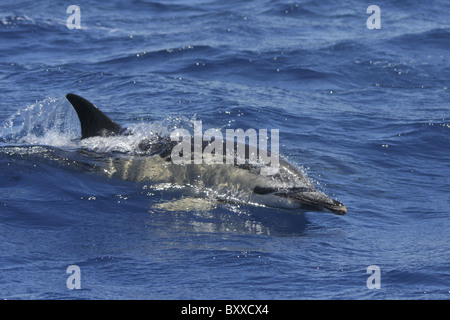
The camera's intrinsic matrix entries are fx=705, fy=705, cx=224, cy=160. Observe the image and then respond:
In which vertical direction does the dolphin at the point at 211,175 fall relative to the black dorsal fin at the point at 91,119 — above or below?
below

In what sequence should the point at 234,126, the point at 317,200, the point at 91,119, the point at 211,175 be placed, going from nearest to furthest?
the point at 317,200 < the point at 211,175 < the point at 91,119 < the point at 234,126

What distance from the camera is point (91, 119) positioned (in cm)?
1154

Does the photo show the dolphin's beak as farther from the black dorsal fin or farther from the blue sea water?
the black dorsal fin

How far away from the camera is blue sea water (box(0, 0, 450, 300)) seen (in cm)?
839

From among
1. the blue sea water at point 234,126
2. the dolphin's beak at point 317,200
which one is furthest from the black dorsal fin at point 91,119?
the dolphin's beak at point 317,200

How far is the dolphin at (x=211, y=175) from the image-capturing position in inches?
406

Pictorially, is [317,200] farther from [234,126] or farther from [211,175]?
[234,126]

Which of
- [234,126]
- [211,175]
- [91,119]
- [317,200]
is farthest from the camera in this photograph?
[234,126]

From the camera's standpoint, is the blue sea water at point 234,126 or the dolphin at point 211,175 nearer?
the blue sea water at point 234,126

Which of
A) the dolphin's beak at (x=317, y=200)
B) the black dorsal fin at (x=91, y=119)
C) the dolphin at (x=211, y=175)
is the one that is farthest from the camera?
the black dorsal fin at (x=91, y=119)

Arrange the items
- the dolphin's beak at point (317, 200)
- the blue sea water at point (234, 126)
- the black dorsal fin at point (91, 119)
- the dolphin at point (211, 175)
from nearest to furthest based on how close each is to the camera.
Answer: the blue sea water at point (234, 126)
the dolphin's beak at point (317, 200)
the dolphin at point (211, 175)
the black dorsal fin at point (91, 119)

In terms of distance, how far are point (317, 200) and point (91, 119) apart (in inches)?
157

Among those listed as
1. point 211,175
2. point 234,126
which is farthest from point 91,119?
point 234,126

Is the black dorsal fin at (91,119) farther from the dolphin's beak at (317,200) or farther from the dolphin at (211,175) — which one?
the dolphin's beak at (317,200)
